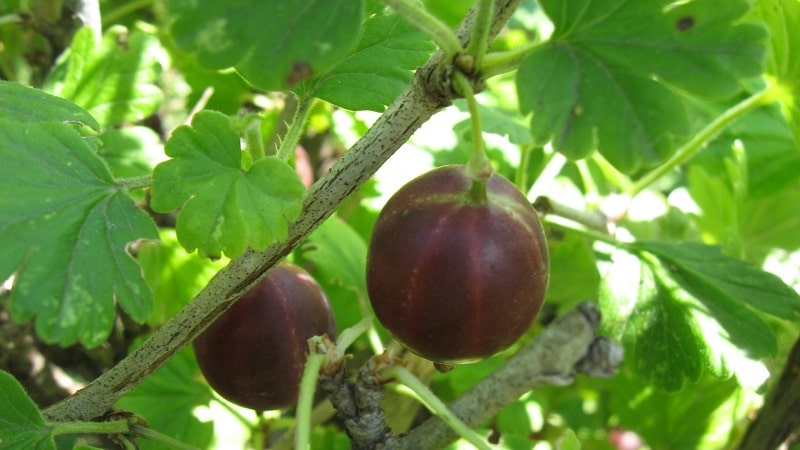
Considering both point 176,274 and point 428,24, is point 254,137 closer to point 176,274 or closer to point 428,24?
point 428,24

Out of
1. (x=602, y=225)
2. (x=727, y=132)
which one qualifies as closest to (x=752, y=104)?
(x=602, y=225)

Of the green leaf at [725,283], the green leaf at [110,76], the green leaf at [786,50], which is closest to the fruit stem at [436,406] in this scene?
the green leaf at [725,283]

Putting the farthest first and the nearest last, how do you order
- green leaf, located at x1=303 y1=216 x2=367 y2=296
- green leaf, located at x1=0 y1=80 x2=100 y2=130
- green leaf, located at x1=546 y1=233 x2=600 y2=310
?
green leaf, located at x1=546 y1=233 x2=600 y2=310 → green leaf, located at x1=303 y1=216 x2=367 y2=296 → green leaf, located at x1=0 y1=80 x2=100 y2=130

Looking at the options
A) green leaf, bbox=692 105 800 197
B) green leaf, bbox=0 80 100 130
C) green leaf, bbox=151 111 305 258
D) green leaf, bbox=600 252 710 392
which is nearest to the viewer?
green leaf, bbox=151 111 305 258

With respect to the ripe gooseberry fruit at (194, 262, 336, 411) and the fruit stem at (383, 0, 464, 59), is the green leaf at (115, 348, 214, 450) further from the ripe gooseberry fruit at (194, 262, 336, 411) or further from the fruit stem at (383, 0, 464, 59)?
the fruit stem at (383, 0, 464, 59)

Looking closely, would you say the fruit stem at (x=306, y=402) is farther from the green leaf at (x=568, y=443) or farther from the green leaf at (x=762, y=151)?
the green leaf at (x=762, y=151)

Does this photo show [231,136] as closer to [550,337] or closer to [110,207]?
[110,207]

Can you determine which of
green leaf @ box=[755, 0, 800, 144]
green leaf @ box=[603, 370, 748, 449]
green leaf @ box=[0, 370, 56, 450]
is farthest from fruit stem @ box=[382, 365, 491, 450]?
green leaf @ box=[603, 370, 748, 449]
